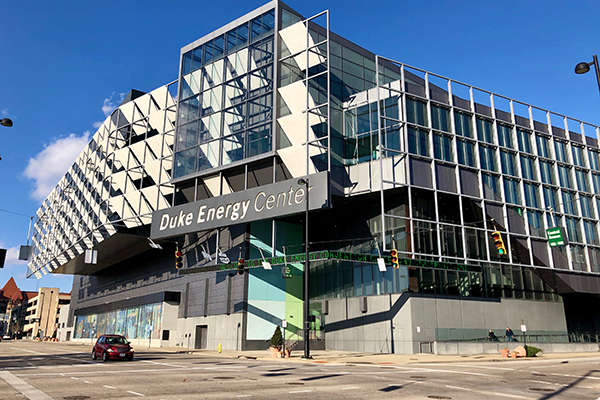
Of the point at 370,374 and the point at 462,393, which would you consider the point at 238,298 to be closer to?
the point at 370,374

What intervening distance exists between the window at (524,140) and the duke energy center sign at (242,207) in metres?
23.3

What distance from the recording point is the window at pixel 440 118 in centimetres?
4462

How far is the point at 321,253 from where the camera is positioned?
37.2 meters

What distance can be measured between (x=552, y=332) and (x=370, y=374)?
A: 33737mm

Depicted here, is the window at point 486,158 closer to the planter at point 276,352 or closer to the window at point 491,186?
the window at point 491,186

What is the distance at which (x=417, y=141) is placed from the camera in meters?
42.7

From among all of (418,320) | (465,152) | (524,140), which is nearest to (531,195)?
(524,140)

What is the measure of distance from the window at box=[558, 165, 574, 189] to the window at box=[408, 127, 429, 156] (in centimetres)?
1809

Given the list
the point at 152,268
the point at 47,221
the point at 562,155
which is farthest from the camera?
the point at 47,221

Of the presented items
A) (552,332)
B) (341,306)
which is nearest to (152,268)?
(341,306)

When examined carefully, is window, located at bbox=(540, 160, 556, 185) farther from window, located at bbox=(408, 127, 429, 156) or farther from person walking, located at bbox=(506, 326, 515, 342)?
person walking, located at bbox=(506, 326, 515, 342)

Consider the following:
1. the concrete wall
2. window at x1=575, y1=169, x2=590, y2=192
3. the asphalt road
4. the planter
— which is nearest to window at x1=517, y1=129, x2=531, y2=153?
window at x1=575, y1=169, x2=590, y2=192

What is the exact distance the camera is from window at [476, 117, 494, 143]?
1860 inches

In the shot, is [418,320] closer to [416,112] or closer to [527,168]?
[416,112]
